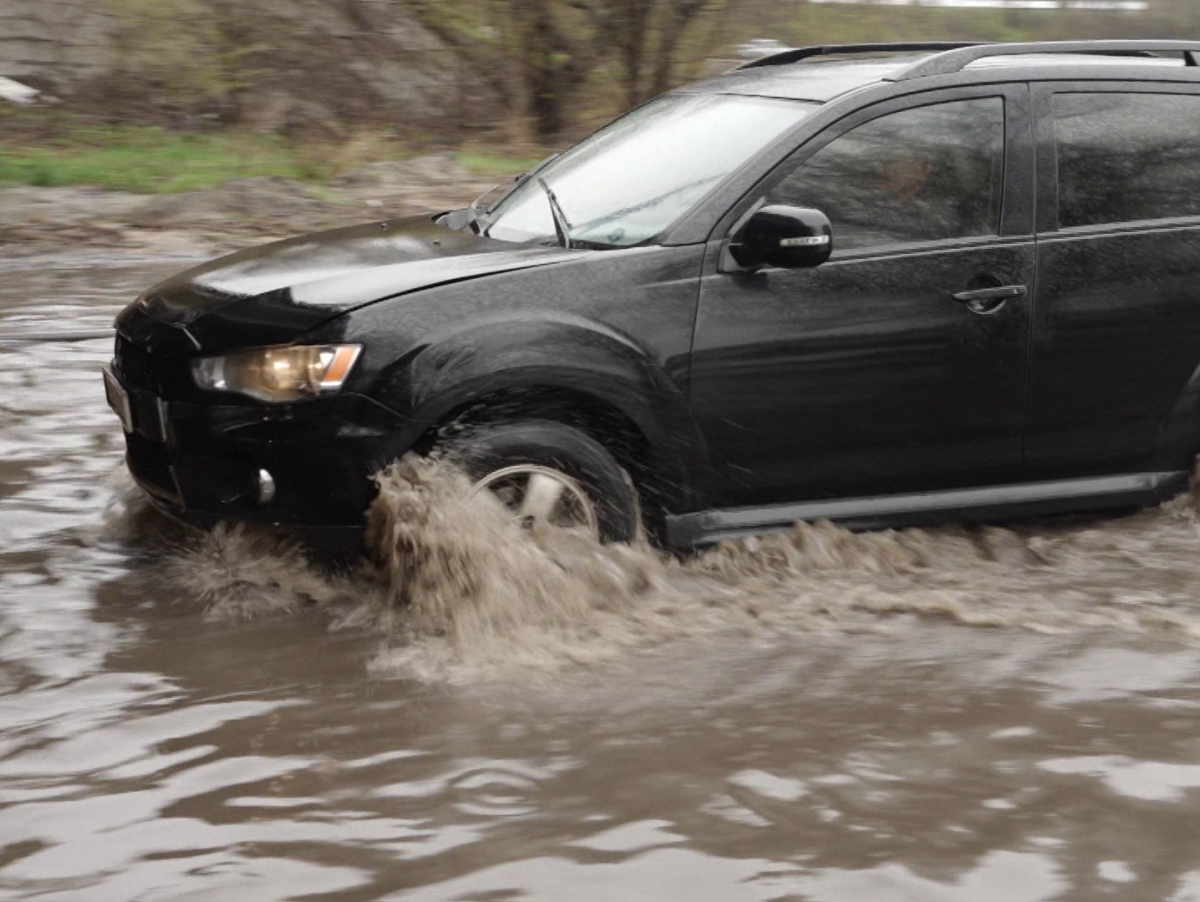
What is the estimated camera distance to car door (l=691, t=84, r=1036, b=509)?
556 centimetres

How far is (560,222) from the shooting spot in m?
5.91

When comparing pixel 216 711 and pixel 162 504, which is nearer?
pixel 216 711

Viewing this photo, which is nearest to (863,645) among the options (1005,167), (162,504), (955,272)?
(955,272)

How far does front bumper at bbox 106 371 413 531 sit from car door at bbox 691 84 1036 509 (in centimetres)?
100

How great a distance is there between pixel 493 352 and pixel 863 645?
4.37 feet

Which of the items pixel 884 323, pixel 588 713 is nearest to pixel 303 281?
pixel 588 713

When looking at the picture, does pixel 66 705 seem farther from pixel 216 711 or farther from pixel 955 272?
pixel 955 272

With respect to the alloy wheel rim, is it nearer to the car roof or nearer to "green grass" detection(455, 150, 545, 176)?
the car roof

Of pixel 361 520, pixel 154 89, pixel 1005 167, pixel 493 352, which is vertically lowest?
pixel 361 520

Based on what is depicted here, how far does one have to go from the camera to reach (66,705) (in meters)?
4.77

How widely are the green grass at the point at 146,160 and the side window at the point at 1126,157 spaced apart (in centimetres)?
935

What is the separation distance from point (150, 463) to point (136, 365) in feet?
0.96

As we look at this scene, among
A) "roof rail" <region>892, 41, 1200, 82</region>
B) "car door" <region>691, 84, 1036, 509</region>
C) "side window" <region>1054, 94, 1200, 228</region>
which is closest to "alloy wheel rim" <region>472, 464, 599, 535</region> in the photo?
"car door" <region>691, 84, 1036, 509</region>

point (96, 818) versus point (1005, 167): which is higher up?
point (1005, 167)
